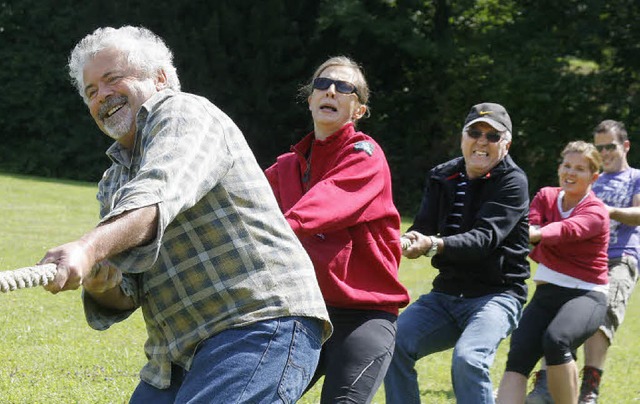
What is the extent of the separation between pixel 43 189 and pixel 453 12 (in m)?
11.5

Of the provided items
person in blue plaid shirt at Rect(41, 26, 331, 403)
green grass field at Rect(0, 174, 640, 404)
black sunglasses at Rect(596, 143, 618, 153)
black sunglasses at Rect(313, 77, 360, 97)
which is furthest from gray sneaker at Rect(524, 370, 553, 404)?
person in blue plaid shirt at Rect(41, 26, 331, 403)

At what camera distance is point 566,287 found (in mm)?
5680

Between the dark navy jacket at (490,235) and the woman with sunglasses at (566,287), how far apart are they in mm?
405

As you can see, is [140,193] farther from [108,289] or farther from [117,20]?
[117,20]

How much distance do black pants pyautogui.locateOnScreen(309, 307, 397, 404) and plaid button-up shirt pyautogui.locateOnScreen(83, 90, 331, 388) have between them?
40.8 inches

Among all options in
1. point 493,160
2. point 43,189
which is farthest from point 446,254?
point 43,189

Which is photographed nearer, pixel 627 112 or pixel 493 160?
pixel 493 160

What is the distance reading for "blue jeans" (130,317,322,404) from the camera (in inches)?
107

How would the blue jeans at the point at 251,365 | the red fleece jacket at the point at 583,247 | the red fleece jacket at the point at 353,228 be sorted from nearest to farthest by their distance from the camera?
the blue jeans at the point at 251,365 → the red fleece jacket at the point at 353,228 → the red fleece jacket at the point at 583,247

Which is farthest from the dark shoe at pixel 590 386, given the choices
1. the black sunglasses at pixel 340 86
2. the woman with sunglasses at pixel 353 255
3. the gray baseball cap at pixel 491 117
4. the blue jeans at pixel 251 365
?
the blue jeans at pixel 251 365

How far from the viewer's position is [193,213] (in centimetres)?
271

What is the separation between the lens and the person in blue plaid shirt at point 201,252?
102 inches

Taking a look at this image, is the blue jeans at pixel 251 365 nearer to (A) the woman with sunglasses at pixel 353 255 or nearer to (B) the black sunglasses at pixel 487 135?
(A) the woman with sunglasses at pixel 353 255

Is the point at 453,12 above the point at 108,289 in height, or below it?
below
